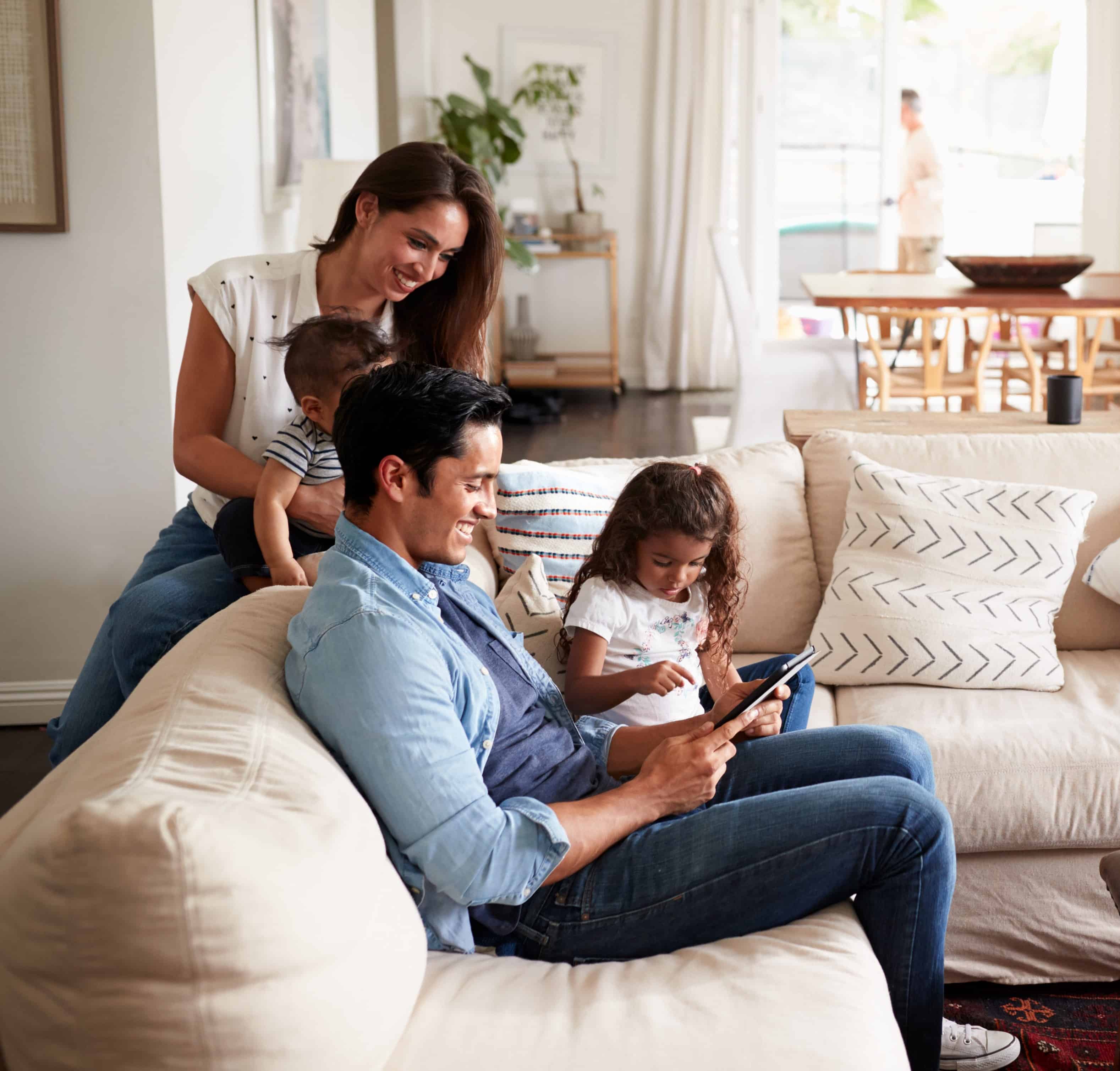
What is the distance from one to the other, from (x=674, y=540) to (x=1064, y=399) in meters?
1.46

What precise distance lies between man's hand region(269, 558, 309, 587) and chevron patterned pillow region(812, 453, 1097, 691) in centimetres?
105

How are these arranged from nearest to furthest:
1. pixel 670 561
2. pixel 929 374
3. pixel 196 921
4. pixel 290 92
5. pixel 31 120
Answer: pixel 196 921 < pixel 670 561 < pixel 31 120 < pixel 290 92 < pixel 929 374

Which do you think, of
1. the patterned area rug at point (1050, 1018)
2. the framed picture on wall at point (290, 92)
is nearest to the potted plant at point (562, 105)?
the framed picture on wall at point (290, 92)

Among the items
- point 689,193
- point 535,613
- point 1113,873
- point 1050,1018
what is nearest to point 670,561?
point 535,613

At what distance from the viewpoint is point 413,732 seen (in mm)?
1162

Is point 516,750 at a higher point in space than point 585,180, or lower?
lower

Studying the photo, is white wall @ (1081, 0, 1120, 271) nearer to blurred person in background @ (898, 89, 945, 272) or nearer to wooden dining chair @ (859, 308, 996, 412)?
blurred person in background @ (898, 89, 945, 272)

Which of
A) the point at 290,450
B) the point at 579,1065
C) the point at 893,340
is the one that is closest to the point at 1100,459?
the point at 290,450

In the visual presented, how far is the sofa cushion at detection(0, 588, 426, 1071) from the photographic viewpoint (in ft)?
2.86

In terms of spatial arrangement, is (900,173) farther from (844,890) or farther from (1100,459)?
(844,890)

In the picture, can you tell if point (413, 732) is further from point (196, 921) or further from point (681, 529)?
point (681, 529)

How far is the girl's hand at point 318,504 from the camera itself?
1.88 metres

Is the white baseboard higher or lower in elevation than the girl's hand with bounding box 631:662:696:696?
lower

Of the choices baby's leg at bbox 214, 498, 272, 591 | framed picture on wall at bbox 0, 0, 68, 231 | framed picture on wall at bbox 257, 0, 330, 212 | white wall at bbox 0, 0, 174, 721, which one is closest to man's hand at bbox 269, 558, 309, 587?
baby's leg at bbox 214, 498, 272, 591
